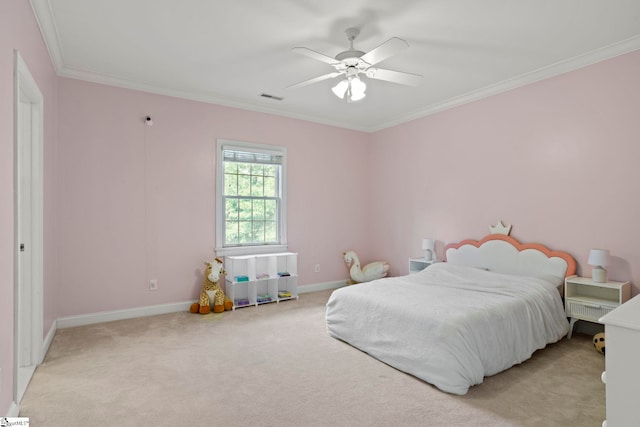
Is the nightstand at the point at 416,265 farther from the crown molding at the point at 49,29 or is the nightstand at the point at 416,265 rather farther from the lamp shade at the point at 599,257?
the crown molding at the point at 49,29

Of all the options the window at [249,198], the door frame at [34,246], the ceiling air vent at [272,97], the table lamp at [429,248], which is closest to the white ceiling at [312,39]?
the ceiling air vent at [272,97]

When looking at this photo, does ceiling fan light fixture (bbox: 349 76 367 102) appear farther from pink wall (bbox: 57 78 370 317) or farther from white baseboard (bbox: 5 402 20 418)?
white baseboard (bbox: 5 402 20 418)

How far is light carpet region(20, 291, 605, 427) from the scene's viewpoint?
209cm

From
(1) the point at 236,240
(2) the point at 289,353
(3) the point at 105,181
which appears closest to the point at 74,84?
(3) the point at 105,181

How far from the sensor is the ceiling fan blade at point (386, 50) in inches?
94.1

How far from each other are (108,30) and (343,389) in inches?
132

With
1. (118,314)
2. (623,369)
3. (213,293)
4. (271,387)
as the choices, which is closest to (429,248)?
(213,293)

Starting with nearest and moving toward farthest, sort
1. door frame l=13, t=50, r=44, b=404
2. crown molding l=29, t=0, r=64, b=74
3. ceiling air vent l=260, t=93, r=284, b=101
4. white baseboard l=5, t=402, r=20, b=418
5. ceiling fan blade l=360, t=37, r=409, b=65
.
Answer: white baseboard l=5, t=402, r=20, b=418, ceiling fan blade l=360, t=37, r=409, b=65, crown molding l=29, t=0, r=64, b=74, door frame l=13, t=50, r=44, b=404, ceiling air vent l=260, t=93, r=284, b=101

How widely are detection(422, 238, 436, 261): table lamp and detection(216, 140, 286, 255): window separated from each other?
199 cm

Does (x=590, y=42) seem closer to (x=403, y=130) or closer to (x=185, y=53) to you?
(x=403, y=130)

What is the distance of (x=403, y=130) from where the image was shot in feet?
17.8

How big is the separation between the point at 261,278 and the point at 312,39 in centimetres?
294

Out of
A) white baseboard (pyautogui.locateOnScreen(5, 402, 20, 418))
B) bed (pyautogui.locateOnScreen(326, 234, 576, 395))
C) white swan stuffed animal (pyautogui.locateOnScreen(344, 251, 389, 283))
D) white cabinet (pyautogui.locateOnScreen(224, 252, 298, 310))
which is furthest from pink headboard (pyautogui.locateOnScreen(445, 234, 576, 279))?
white baseboard (pyautogui.locateOnScreen(5, 402, 20, 418))

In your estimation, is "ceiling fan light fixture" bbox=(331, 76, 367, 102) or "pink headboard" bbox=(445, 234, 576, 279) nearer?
"ceiling fan light fixture" bbox=(331, 76, 367, 102)
